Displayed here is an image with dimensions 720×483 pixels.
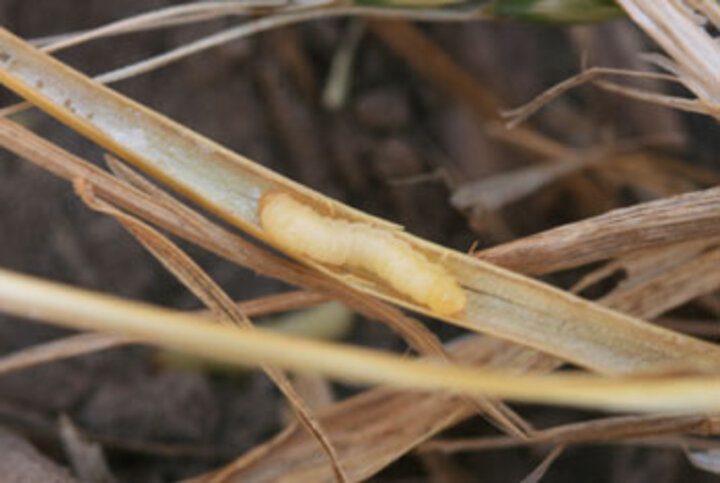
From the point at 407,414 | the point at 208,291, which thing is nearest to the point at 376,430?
the point at 407,414

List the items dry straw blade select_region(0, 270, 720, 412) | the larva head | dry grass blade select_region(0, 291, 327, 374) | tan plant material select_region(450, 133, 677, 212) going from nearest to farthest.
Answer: dry straw blade select_region(0, 270, 720, 412) → the larva head → dry grass blade select_region(0, 291, 327, 374) → tan plant material select_region(450, 133, 677, 212)

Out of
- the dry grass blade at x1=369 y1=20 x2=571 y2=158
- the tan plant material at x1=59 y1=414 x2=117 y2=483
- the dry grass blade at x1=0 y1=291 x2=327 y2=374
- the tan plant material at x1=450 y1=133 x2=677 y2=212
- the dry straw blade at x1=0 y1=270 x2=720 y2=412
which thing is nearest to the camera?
→ the dry straw blade at x1=0 y1=270 x2=720 y2=412

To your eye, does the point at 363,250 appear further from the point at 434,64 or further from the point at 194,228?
the point at 434,64

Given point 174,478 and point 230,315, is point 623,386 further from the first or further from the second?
point 174,478

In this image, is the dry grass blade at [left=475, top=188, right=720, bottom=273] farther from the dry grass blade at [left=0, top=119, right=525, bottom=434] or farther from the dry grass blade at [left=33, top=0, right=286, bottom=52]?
the dry grass blade at [left=33, top=0, right=286, bottom=52]

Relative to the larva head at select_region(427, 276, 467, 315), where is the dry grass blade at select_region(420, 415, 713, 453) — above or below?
below

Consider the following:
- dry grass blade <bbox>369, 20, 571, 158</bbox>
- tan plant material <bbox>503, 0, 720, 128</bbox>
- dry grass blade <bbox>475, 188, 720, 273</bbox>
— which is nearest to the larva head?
dry grass blade <bbox>475, 188, 720, 273</bbox>

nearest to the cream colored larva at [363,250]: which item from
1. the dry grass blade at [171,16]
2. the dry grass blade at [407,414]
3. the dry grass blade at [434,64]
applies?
the dry grass blade at [407,414]

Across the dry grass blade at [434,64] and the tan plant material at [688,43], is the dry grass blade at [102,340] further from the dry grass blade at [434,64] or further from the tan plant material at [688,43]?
the dry grass blade at [434,64]
